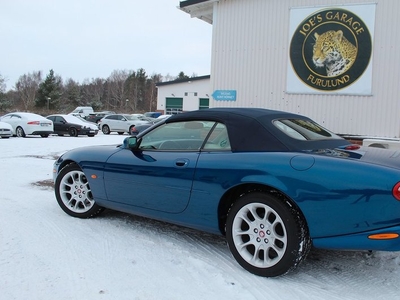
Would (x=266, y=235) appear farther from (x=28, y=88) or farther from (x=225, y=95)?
(x=28, y=88)

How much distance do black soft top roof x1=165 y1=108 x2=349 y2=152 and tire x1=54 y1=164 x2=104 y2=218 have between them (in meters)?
1.70

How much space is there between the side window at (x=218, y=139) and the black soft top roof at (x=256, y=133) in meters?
0.04

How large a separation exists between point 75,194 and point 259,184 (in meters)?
2.52

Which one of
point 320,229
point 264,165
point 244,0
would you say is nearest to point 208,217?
point 264,165

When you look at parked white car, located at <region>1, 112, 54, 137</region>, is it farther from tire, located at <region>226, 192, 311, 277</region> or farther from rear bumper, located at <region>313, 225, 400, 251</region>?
rear bumper, located at <region>313, 225, 400, 251</region>

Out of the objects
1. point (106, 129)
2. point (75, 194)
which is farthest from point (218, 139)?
point (106, 129)

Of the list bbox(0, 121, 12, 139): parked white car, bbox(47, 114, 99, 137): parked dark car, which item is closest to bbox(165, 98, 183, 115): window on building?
bbox(47, 114, 99, 137): parked dark car

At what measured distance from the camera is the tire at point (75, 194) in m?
4.58

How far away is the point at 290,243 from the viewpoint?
292cm

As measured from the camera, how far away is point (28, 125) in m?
18.8

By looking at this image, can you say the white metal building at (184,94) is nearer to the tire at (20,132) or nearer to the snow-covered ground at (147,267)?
the tire at (20,132)

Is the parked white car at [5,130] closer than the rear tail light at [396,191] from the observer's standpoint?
No

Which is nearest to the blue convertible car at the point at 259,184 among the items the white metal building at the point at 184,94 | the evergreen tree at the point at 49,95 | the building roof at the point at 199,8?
the building roof at the point at 199,8

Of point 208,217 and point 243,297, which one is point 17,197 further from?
point 243,297
